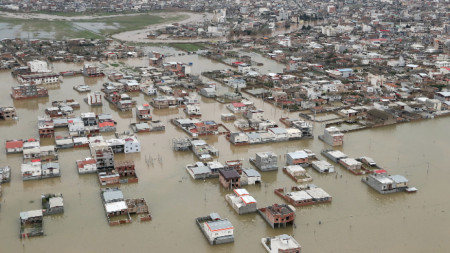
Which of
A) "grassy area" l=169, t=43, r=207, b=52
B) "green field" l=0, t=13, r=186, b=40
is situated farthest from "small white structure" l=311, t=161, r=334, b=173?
"green field" l=0, t=13, r=186, b=40

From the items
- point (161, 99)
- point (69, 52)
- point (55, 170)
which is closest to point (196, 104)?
point (161, 99)

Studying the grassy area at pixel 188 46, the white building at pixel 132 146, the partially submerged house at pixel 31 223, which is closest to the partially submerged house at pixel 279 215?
the partially submerged house at pixel 31 223

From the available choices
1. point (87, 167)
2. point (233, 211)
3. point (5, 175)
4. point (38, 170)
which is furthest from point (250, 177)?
point (5, 175)

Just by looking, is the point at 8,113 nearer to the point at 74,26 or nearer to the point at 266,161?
the point at 266,161

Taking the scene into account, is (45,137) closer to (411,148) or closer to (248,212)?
(248,212)

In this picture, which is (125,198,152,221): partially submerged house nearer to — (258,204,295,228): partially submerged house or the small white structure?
(258,204,295,228): partially submerged house
